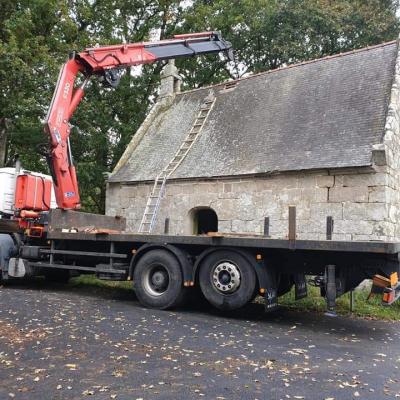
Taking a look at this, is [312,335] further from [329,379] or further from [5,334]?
[5,334]

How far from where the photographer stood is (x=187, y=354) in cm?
525

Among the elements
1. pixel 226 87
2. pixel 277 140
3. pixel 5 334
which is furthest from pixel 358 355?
pixel 226 87

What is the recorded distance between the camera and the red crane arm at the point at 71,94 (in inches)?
399

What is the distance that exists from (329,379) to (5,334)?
13.4 ft

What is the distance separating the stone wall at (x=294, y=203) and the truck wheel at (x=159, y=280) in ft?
15.2

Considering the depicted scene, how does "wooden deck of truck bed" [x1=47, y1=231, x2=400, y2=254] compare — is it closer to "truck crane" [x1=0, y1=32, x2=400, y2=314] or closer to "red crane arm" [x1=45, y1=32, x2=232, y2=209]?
"truck crane" [x1=0, y1=32, x2=400, y2=314]

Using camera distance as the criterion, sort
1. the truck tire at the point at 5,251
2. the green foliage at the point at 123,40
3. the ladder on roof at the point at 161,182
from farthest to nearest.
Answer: the green foliage at the point at 123,40 < the ladder on roof at the point at 161,182 < the truck tire at the point at 5,251

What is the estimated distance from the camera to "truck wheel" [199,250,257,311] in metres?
7.11

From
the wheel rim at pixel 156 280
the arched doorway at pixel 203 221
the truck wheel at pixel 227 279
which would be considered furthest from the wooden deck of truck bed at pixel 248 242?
the arched doorway at pixel 203 221

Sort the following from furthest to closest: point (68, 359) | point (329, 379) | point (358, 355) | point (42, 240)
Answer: point (42, 240) < point (358, 355) < point (68, 359) < point (329, 379)

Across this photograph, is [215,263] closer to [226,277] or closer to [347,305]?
[226,277]

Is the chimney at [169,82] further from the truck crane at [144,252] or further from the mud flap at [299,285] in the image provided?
the mud flap at [299,285]

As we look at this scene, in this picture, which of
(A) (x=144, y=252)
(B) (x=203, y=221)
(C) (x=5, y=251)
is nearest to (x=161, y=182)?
(B) (x=203, y=221)

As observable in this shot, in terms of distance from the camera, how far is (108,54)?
11.7 meters
